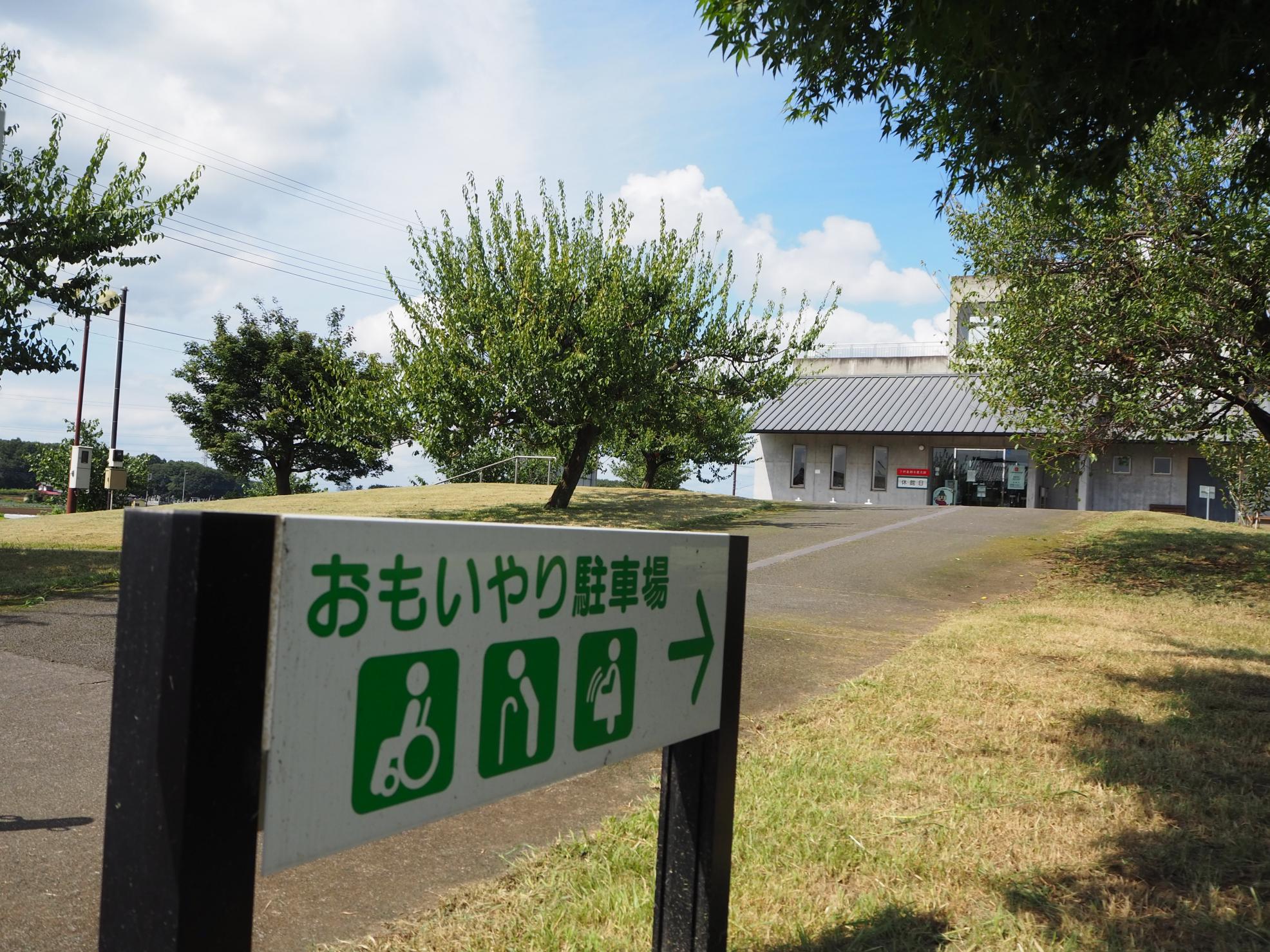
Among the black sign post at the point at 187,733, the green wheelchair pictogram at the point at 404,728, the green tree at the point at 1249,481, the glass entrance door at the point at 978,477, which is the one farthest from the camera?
the glass entrance door at the point at 978,477

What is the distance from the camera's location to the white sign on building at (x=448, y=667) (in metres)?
1.61

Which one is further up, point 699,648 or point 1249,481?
point 1249,481

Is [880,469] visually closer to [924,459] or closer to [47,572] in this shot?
[924,459]

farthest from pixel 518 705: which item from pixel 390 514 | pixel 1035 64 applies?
pixel 390 514

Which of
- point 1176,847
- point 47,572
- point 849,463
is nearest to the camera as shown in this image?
point 1176,847

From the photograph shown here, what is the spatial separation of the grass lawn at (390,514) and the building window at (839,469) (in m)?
12.6

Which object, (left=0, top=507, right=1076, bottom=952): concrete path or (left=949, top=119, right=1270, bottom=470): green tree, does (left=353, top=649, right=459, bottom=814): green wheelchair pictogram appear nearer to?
(left=0, top=507, right=1076, bottom=952): concrete path

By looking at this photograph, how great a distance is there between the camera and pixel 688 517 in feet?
70.6

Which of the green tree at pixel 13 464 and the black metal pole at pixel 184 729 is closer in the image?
the black metal pole at pixel 184 729

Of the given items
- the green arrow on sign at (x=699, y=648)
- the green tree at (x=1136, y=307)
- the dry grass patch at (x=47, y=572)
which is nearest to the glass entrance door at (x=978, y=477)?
the green tree at (x=1136, y=307)

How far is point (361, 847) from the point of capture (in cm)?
391

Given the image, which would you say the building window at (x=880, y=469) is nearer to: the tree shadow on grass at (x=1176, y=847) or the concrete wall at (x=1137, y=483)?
the concrete wall at (x=1137, y=483)

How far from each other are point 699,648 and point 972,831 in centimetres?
185

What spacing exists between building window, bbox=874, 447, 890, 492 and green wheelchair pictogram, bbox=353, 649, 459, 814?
38.7 m
